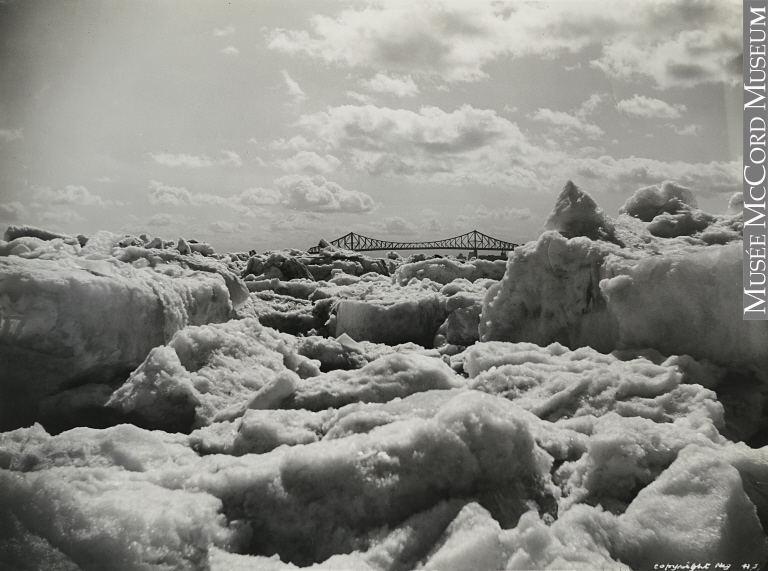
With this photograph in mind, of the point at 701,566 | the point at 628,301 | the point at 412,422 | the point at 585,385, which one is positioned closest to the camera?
the point at 701,566

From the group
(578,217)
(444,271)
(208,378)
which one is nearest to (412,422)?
(208,378)

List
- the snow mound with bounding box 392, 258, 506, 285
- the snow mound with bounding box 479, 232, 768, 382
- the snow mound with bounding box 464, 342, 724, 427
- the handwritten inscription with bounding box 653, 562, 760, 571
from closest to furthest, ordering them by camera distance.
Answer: the handwritten inscription with bounding box 653, 562, 760, 571 < the snow mound with bounding box 464, 342, 724, 427 < the snow mound with bounding box 479, 232, 768, 382 < the snow mound with bounding box 392, 258, 506, 285

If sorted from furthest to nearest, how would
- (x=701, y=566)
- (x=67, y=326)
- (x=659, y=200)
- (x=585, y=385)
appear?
(x=659, y=200) < (x=67, y=326) < (x=585, y=385) < (x=701, y=566)

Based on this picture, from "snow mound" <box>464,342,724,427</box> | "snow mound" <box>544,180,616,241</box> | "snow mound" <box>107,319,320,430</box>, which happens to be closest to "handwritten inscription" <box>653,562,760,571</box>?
"snow mound" <box>464,342,724,427</box>

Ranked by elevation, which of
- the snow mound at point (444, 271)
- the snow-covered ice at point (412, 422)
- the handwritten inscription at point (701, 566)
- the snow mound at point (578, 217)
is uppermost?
the snow mound at point (578, 217)

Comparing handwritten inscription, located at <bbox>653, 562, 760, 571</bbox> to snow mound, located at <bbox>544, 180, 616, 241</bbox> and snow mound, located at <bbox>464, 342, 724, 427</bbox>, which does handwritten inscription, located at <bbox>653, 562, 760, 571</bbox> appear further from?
snow mound, located at <bbox>544, 180, 616, 241</bbox>

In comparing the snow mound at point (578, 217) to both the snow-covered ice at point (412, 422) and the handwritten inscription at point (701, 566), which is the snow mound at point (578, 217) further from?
the handwritten inscription at point (701, 566)

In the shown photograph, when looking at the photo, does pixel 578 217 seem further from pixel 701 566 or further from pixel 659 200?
pixel 701 566

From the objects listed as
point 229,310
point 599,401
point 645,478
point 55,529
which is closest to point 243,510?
point 55,529

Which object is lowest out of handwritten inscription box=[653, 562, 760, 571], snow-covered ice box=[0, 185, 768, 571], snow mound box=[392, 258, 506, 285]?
handwritten inscription box=[653, 562, 760, 571]

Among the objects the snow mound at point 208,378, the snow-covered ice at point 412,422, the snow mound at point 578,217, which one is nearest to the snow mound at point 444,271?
the snow-covered ice at point 412,422

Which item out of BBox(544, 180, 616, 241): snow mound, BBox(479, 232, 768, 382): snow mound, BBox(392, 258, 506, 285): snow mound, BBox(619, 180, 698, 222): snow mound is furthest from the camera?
BBox(392, 258, 506, 285): snow mound

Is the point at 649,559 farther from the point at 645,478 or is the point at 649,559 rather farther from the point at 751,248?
the point at 751,248

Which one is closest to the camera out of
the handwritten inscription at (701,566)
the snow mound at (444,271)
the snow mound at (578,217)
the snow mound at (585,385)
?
the handwritten inscription at (701,566)
